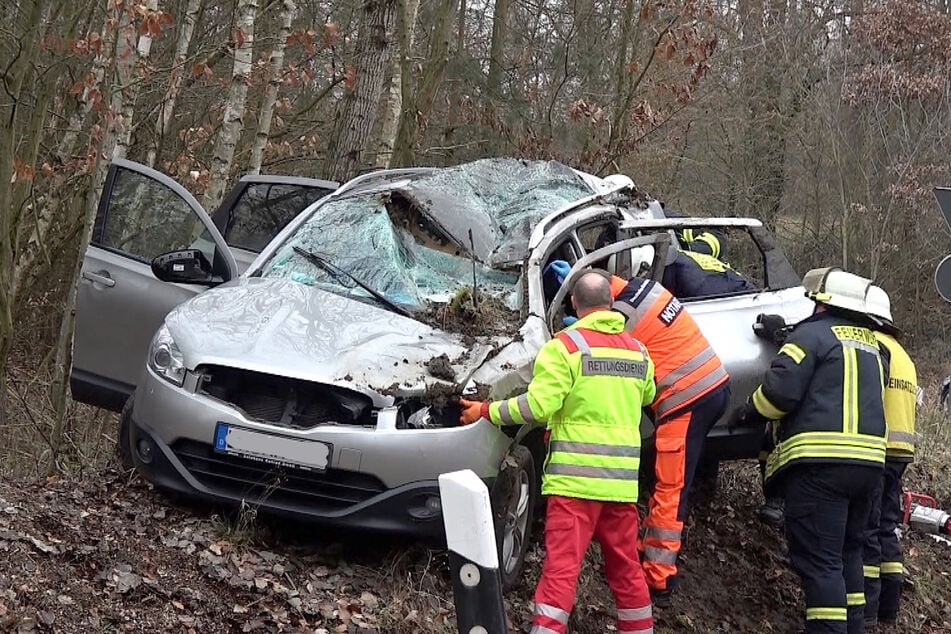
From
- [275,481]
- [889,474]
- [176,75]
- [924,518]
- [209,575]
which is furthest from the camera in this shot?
[176,75]

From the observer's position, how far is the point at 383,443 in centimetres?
433

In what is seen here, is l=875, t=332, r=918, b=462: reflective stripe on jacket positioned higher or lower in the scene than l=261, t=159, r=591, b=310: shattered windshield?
lower

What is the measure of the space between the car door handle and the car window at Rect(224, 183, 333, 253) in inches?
45.8

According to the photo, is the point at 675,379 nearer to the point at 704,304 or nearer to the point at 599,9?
the point at 704,304

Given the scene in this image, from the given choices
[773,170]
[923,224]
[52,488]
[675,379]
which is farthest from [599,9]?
[52,488]

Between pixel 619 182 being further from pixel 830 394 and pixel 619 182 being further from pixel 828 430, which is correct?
pixel 828 430

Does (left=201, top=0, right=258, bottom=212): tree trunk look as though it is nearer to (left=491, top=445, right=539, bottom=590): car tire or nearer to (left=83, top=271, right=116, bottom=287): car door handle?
(left=83, top=271, right=116, bottom=287): car door handle

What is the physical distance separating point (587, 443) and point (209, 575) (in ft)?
5.60

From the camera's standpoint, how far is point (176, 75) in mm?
9328

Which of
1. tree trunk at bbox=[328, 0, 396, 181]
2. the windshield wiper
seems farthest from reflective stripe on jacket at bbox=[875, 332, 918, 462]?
tree trunk at bbox=[328, 0, 396, 181]

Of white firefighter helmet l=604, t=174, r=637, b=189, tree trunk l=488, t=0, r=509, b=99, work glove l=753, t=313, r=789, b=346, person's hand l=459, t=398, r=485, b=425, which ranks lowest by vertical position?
person's hand l=459, t=398, r=485, b=425

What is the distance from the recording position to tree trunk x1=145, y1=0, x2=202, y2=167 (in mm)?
9273

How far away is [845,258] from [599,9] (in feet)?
21.4

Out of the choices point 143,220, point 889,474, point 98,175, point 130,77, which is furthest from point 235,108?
point 889,474
